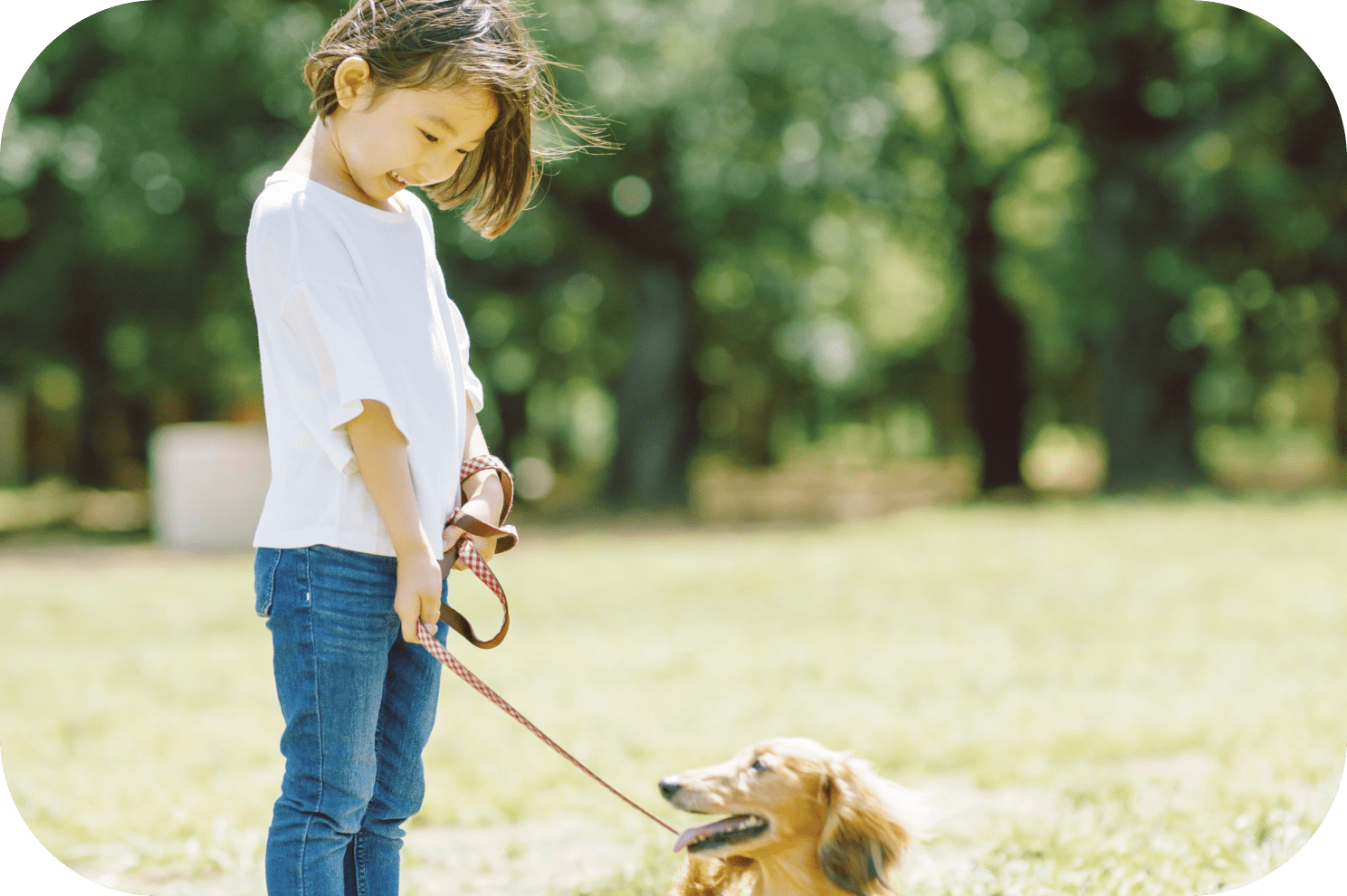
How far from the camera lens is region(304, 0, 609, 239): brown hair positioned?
2.17m

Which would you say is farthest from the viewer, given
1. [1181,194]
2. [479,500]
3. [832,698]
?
[1181,194]

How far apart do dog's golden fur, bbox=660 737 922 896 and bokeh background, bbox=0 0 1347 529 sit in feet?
35.4

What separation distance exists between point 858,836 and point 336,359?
143 centimetres

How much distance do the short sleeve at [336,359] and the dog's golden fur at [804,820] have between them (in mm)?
1008

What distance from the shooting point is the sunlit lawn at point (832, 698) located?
3699 millimetres

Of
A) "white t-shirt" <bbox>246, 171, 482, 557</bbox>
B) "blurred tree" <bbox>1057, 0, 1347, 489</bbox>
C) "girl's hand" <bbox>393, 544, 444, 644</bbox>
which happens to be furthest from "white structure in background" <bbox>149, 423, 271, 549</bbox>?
"girl's hand" <bbox>393, 544, 444, 644</bbox>

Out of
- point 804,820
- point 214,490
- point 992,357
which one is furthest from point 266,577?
point 992,357

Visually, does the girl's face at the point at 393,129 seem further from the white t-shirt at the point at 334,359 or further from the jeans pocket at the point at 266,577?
the jeans pocket at the point at 266,577

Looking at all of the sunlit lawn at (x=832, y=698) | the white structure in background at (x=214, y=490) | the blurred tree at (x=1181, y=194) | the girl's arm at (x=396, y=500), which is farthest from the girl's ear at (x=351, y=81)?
the blurred tree at (x=1181, y=194)

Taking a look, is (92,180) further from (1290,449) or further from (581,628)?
(1290,449)

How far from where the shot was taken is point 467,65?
217 centimetres

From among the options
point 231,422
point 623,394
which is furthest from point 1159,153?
point 231,422

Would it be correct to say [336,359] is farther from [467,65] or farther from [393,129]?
[467,65]

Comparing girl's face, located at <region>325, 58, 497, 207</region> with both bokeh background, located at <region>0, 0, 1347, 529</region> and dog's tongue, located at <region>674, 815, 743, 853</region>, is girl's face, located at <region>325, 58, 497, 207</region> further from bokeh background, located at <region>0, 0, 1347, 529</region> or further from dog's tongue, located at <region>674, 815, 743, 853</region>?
bokeh background, located at <region>0, 0, 1347, 529</region>
